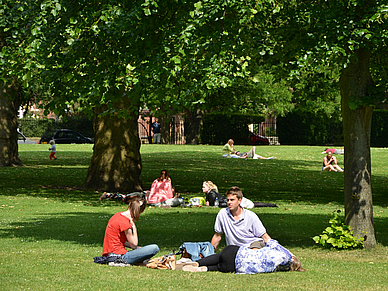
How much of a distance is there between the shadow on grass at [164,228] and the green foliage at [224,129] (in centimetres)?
3121

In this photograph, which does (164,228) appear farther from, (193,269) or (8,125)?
(8,125)

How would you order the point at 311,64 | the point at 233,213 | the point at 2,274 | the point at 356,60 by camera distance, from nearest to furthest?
the point at 2,274 < the point at 233,213 < the point at 311,64 < the point at 356,60

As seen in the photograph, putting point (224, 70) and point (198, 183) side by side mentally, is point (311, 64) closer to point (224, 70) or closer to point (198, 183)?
point (224, 70)

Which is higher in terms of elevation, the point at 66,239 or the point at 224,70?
the point at 224,70

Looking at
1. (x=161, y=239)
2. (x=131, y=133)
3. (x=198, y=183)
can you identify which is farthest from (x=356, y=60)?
(x=198, y=183)

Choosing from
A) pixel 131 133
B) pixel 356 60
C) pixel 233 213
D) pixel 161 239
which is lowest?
pixel 161 239

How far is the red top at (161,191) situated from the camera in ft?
55.5

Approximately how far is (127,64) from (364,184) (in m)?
4.80

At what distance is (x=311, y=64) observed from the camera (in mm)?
10031

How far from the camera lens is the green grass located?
299 inches

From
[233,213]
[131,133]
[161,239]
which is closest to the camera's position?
[233,213]

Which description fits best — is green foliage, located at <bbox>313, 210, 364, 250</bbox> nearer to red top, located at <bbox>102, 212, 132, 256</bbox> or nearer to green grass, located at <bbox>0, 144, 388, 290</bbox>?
green grass, located at <bbox>0, 144, 388, 290</bbox>

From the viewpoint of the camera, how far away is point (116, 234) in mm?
8688

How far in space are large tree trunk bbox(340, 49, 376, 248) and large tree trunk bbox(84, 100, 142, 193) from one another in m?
10.1
